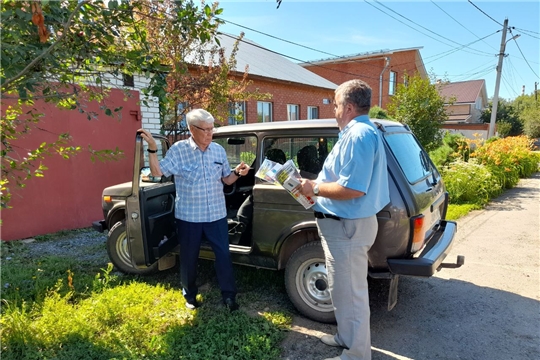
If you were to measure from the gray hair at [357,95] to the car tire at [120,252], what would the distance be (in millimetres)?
3162

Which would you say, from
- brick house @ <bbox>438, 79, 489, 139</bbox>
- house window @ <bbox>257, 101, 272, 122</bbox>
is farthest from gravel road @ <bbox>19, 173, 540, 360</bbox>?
brick house @ <bbox>438, 79, 489, 139</bbox>

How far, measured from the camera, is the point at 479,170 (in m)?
9.17

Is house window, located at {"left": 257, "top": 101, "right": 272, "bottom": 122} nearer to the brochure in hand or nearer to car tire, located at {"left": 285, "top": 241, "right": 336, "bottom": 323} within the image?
car tire, located at {"left": 285, "top": 241, "right": 336, "bottom": 323}

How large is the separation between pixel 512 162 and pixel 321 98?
30.5 ft

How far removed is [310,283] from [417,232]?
107cm

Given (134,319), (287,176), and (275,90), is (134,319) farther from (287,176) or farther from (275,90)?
(275,90)

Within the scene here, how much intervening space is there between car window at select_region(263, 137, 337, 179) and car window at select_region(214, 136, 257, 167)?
0.64ft

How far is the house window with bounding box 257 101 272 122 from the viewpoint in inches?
591

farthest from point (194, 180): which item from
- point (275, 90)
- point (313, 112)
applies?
point (313, 112)

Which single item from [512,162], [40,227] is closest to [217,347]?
[40,227]

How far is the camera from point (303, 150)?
3537mm

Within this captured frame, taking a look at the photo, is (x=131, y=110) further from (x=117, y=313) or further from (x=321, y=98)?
(x=321, y=98)

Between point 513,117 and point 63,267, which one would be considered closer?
point 63,267

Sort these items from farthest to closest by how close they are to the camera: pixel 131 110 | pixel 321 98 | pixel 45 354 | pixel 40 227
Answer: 1. pixel 321 98
2. pixel 131 110
3. pixel 40 227
4. pixel 45 354
